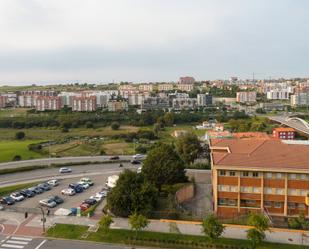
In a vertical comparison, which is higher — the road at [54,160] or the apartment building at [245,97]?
the apartment building at [245,97]

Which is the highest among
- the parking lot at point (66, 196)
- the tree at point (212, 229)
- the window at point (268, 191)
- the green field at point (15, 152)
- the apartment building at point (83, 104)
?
the apartment building at point (83, 104)

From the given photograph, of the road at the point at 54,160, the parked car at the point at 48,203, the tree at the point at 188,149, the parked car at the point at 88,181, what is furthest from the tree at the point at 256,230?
the road at the point at 54,160

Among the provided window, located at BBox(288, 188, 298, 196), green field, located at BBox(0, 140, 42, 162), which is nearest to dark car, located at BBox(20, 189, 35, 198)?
green field, located at BBox(0, 140, 42, 162)

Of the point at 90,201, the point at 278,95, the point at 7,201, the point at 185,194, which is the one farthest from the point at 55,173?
the point at 278,95

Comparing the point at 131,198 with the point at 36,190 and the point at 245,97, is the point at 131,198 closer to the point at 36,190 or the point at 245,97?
the point at 36,190

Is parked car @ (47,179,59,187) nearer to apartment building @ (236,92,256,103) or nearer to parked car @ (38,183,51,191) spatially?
parked car @ (38,183,51,191)

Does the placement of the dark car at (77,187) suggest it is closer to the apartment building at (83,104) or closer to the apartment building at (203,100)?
the apartment building at (83,104)

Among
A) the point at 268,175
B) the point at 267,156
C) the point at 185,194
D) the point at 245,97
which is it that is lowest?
the point at 185,194
